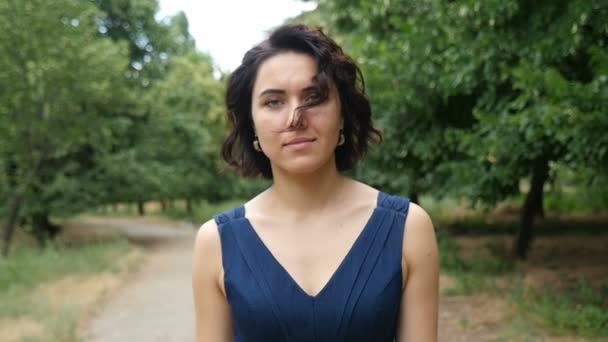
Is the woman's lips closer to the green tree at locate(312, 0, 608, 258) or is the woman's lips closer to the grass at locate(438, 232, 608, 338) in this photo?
the green tree at locate(312, 0, 608, 258)

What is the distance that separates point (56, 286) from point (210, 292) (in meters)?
9.31

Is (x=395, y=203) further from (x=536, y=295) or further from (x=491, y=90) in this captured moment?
(x=536, y=295)

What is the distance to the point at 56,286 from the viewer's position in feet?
32.6

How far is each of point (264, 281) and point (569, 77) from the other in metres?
5.98

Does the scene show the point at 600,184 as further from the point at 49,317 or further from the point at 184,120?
the point at 184,120

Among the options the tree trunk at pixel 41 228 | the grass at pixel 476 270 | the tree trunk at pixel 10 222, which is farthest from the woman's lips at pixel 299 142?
the tree trunk at pixel 41 228

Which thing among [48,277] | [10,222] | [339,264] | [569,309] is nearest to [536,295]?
[569,309]

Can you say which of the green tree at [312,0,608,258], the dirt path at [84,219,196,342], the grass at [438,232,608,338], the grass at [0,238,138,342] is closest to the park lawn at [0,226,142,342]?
the grass at [0,238,138,342]

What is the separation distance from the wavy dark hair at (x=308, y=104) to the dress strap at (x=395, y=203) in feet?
0.72

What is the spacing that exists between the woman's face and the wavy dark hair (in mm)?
21

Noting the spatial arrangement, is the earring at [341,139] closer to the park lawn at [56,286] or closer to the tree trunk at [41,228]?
the park lawn at [56,286]

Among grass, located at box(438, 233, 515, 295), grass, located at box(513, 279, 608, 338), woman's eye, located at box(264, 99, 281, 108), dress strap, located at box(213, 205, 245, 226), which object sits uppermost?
woman's eye, located at box(264, 99, 281, 108)

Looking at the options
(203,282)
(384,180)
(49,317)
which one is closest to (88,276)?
(49,317)

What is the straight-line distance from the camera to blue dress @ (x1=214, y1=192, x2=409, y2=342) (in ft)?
4.76
